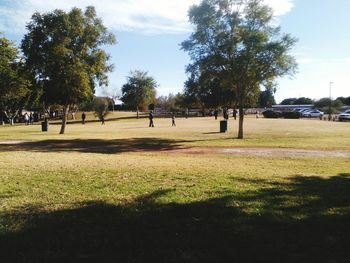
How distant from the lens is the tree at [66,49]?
33969 mm

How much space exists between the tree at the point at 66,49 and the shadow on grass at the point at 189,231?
27.8 m

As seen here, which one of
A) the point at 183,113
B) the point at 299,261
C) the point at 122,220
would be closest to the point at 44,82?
the point at 122,220

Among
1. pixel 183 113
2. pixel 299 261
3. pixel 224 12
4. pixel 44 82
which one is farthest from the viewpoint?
pixel 183 113

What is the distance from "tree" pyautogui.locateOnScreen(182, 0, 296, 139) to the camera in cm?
3083

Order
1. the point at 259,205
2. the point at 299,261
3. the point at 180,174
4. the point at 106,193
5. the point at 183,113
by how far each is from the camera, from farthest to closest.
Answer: the point at 183,113, the point at 180,174, the point at 106,193, the point at 259,205, the point at 299,261

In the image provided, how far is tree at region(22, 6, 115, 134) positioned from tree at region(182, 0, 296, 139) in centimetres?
818

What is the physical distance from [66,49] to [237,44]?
1370 centimetres

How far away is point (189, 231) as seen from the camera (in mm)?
6309

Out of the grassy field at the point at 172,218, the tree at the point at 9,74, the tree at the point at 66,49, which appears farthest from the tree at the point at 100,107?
the grassy field at the point at 172,218

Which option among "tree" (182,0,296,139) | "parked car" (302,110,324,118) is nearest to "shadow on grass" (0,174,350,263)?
"tree" (182,0,296,139)

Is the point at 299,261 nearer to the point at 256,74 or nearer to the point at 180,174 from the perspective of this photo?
the point at 180,174

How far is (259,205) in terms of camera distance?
7777 millimetres

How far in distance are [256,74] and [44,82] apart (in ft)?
59.9

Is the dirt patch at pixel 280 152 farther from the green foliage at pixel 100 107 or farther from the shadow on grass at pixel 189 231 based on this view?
the green foliage at pixel 100 107
